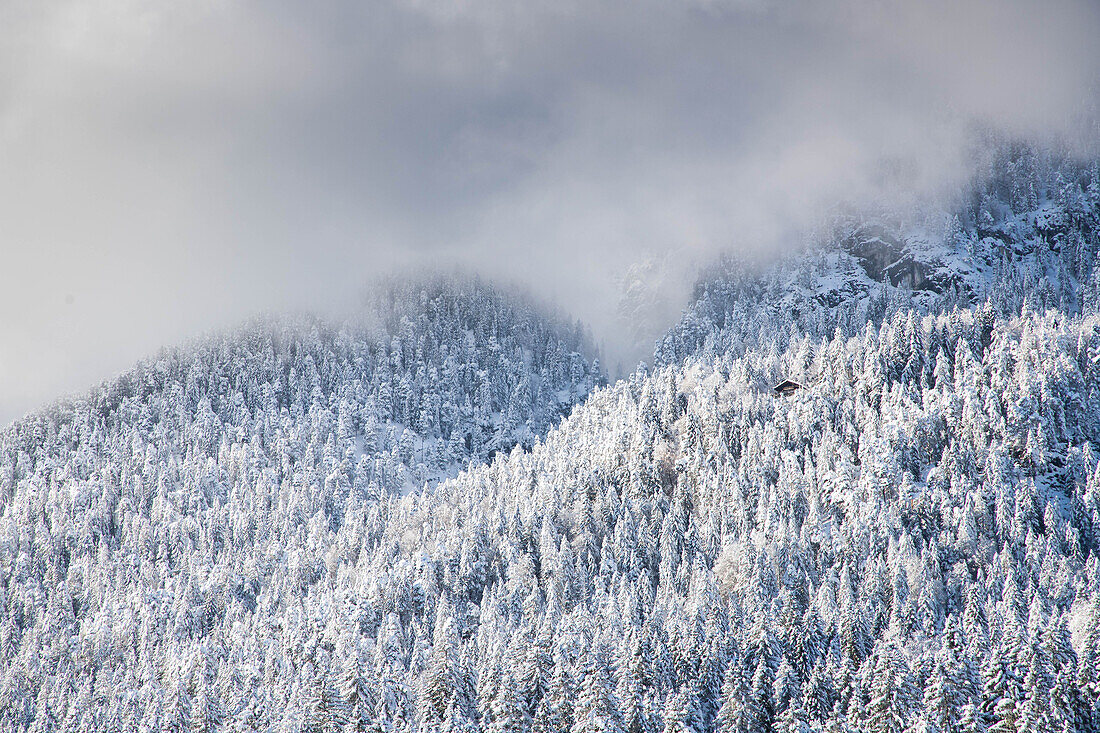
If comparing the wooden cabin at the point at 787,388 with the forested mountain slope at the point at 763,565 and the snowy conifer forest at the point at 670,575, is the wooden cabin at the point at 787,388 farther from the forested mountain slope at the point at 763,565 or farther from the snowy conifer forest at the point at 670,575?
the forested mountain slope at the point at 763,565

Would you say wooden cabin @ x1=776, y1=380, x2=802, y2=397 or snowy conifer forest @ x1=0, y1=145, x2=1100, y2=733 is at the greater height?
wooden cabin @ x1=776, y1=380, x2=802, y2=397

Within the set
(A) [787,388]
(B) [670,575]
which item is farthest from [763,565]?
(A) [787,388]

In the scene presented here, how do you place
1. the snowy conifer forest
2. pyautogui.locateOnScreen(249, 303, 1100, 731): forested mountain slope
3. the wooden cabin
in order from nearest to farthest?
pyautogui.locateOnScreen(249, 303, 1100, 731): forested mountain slope, the snowy conifer forest, the wooden cabin

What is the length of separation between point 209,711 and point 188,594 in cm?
8516

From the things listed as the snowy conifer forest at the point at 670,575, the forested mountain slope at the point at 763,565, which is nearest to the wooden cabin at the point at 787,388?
the snowy conifer forest at the point at 670,575

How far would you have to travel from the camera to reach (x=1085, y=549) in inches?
3957

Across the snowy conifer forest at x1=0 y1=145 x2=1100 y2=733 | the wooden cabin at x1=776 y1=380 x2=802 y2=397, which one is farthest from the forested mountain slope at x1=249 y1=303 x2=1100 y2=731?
the wooden cabin at x1=776 y1=380 x2=802 y2=397

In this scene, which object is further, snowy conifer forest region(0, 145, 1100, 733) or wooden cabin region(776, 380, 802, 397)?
wooden cabin region(776, 380, 802, 397)

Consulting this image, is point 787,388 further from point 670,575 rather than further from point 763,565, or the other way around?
point 763,565

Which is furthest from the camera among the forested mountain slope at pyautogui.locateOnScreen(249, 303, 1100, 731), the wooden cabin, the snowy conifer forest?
the wooden cabin

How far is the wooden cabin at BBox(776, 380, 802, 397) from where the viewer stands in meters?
144

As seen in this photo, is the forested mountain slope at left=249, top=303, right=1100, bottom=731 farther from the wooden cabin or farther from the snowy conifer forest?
the wooden cabin

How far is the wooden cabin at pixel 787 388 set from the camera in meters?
144

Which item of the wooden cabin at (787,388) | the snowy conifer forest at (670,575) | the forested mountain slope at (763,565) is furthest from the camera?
the wooden cabin at (787,388)
